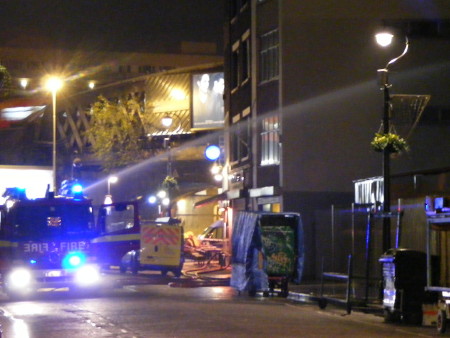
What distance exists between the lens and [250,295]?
2458 centimetres

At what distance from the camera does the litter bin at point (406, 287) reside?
1750cm

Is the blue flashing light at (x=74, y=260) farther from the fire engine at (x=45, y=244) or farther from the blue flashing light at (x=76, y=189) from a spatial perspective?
the blue flashing light at (x=76, y=189)

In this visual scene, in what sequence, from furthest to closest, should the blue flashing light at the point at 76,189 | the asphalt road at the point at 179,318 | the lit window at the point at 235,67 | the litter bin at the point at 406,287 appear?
the lit window at the point at 235,67, the blue flashing light at the point at 76,189, the litter bin at the point at 406,287, the asphalt road at the point at 179,318

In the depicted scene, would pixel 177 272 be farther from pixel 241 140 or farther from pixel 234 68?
pixel 234 68

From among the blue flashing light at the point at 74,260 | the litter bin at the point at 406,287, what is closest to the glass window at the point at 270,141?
the blue flashing light at the point at 74,260

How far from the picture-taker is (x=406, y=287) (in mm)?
17547

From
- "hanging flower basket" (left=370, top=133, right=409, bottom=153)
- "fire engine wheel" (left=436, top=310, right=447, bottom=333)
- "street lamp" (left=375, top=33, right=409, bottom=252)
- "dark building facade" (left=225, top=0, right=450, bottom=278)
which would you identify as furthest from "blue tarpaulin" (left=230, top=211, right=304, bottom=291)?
"fire engine wheel" (left=436, top=310, right=447, bottom=333)

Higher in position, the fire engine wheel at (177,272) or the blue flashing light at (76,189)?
the blue flashing light at (76,189)

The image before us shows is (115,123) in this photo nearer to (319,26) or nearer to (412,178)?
(319,26)

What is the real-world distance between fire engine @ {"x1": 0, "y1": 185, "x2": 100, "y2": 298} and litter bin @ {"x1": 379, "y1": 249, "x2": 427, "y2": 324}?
30.6ft

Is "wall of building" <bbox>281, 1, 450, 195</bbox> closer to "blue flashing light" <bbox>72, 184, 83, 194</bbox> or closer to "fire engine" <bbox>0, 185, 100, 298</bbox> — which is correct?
"blue flashing light" <bbox>72, 184, 83, 194</bbox>

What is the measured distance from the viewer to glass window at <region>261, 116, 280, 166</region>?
110 ft

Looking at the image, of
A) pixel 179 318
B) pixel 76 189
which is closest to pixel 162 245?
pixel 76 189

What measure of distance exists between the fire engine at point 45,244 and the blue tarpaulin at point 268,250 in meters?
4.09
